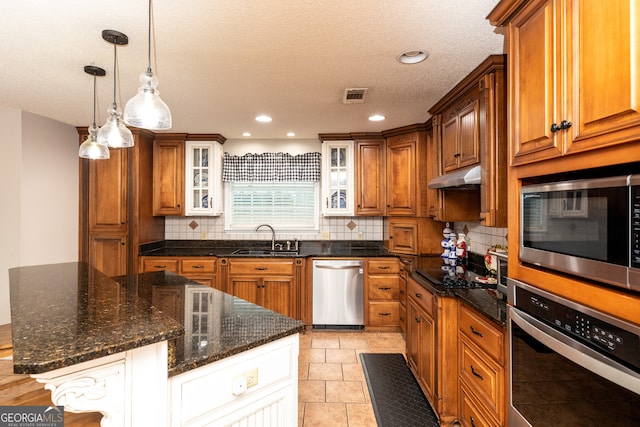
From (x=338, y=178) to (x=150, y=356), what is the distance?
3337mm

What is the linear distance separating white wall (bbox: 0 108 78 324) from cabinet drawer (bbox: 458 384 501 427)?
4108 millimetres

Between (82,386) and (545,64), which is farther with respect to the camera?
(545,64)

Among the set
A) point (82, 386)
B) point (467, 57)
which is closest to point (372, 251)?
point (467, 57)

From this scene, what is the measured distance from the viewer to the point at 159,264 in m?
3.80

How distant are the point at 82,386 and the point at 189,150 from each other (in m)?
3.61

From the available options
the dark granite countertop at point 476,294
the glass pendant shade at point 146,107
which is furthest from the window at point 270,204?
the glass pendant shade at point 146,107

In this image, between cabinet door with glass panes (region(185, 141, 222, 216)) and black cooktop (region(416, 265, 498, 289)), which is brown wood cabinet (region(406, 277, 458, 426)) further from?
cabinet door with glass panes (region(185, 141, 222, 216))

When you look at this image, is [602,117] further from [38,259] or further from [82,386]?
[38,259]

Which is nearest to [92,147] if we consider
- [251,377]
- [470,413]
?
[251,377]

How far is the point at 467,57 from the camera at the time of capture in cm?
204

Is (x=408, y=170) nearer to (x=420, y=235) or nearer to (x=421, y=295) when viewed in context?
(x=420, y=235)

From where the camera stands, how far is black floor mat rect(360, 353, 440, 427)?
215cm

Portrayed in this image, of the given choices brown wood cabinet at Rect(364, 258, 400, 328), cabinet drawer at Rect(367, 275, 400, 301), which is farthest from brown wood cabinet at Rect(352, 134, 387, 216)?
cabinet drawer at Rect(367, 275, 400, 301)

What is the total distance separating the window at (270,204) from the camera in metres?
4.43
